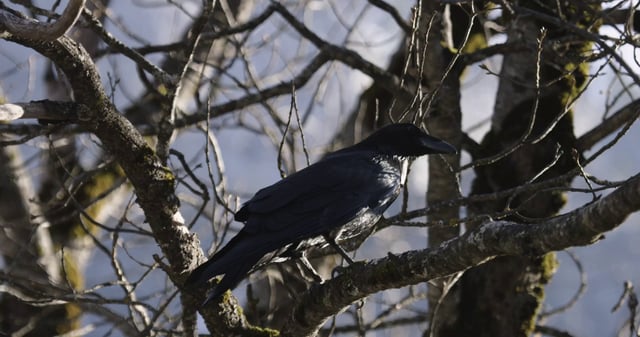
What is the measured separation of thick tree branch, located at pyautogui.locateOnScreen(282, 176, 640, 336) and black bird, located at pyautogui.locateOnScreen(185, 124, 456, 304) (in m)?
0.28

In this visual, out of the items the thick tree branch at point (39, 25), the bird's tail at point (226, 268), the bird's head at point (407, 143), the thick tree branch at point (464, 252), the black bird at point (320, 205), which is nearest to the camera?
the thick tree branch at point (464, 252)

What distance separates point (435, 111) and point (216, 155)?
4.23ft

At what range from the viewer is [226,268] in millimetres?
3455

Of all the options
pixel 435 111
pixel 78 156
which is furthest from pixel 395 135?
pixel 78 156

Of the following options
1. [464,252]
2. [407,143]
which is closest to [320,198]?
[407,143]

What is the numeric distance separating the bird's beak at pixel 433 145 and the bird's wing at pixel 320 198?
8.9 inches

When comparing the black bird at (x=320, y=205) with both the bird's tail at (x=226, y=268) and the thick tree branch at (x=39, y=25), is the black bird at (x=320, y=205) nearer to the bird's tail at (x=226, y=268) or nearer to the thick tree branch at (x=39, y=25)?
the bird's tail at (x=226, y=268)

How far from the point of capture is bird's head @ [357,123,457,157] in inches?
172

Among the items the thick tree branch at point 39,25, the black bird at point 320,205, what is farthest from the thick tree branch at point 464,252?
the thick tree branch at point 39,25

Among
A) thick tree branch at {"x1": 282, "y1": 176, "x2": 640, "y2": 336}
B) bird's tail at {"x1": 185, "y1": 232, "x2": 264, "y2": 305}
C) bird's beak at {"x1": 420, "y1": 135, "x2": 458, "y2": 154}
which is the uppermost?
bird's beak at {"x1": 420, "y1": 135, "x2": 458, "y2": 154}

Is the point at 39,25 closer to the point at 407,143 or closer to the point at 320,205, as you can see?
the point at 320,205

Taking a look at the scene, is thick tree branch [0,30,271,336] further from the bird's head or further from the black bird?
the bird's head

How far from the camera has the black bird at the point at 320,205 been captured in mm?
3590

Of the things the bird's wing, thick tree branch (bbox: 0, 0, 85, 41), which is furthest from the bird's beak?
thick tree branch (bbox: 0, 0, 85, 41)
